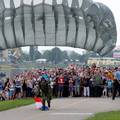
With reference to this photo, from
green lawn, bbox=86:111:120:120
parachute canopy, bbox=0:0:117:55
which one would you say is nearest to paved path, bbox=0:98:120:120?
green lawn, bbox=86:111:120:120

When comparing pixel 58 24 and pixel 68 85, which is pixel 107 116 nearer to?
pixel 68 85

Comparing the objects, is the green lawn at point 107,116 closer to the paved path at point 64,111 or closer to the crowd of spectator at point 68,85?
the paved path at point 64,111

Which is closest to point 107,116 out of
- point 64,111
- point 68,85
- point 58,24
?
point 64,111

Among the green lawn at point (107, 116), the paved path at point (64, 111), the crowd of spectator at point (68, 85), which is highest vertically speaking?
the crowd of spectator at point (68, 85)

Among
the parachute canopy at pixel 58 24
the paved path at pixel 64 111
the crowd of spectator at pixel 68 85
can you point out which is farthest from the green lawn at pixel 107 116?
the parachute canopy at pixel 58 24

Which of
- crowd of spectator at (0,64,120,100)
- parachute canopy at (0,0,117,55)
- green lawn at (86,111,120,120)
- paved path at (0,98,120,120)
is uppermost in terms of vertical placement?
parachute canopy at (0,0,117,55)

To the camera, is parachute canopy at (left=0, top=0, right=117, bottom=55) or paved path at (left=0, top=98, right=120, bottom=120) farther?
parachute canopy at (left=0, top=0, right=117, bottom=55)

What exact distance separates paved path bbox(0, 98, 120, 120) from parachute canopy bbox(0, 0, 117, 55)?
16.1m

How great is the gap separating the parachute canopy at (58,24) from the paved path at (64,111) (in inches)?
636

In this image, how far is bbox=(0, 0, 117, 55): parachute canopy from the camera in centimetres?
4675

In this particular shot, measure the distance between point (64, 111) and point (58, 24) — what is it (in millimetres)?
21932

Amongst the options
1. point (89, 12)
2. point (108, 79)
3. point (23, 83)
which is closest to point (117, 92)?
point (108, 79)

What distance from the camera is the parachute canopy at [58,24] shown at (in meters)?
46.8

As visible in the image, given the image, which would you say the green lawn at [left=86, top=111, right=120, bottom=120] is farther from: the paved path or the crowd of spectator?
the crowd of spectator
